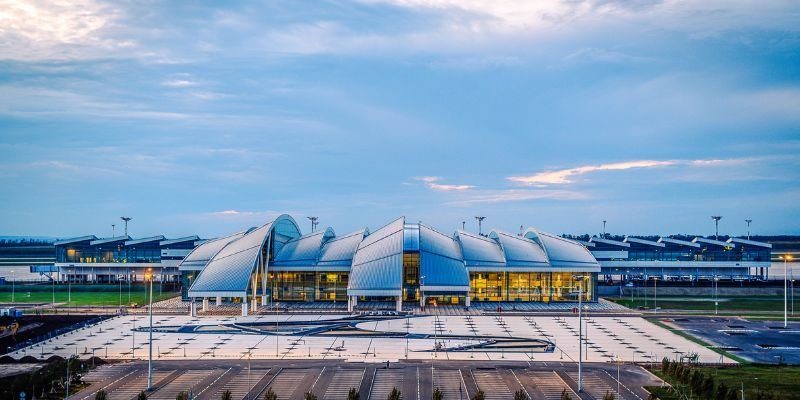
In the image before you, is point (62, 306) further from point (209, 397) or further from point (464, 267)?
point (209, 397)

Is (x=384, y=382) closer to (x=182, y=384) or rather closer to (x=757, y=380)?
(x=182, y=384)

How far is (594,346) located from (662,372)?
12.9 m

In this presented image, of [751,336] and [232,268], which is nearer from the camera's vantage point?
[751,336]

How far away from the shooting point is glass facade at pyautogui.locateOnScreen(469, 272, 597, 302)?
110m

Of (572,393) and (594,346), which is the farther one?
(594,346)

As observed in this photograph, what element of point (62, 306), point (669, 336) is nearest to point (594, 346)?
point (669, 336)

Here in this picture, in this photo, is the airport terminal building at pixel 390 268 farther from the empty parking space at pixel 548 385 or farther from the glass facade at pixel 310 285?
the empty parking space at pixel 548 385

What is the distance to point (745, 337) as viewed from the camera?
76.9 metres

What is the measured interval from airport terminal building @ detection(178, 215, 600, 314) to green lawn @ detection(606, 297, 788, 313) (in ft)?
25.6

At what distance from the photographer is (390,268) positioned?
10206 centimetres

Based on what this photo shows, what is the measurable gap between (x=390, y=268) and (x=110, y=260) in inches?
2976

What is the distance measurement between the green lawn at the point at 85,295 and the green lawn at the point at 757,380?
7970 centimetres


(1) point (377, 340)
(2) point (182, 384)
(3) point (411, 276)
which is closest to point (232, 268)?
(3) point (411, 276)

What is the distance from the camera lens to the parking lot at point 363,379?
51062mm
